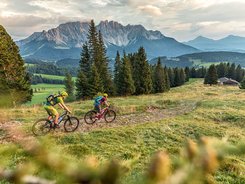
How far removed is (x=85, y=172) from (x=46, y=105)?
1240 cm

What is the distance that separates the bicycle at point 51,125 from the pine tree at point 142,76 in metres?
33.5

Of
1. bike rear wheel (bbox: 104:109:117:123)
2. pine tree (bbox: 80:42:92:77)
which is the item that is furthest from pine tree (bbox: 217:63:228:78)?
bike rear wheel (bbox: 104:109:117:123)

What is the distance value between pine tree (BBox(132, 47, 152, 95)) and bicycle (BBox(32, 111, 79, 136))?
33539 millimetres

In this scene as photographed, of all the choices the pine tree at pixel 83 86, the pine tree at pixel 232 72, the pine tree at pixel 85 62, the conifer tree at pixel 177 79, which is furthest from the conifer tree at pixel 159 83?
the pine tree at pixel 232 72

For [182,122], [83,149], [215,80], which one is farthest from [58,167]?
[215,80]

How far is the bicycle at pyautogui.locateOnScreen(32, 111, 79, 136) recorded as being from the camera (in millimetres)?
13414

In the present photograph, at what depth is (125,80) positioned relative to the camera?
44812mm

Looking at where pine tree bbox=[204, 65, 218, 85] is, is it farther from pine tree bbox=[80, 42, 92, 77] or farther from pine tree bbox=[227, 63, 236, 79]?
pine tree bbox=[80, 42, 92, 77]

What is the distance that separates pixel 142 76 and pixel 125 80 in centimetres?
451

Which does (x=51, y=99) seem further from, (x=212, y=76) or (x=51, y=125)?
(x=212, y=76)

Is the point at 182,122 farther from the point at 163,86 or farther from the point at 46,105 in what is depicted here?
the point at 163,86

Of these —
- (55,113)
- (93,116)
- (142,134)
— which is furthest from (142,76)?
(55,113)

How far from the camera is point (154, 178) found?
0.55m

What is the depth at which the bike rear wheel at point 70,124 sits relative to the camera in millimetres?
14148
